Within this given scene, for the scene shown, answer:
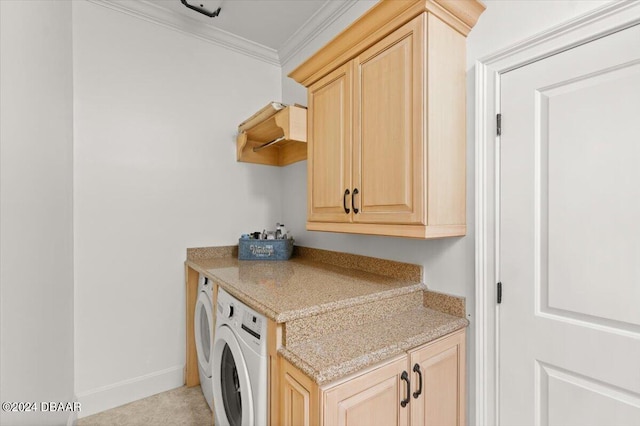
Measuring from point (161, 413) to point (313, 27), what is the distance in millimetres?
2985

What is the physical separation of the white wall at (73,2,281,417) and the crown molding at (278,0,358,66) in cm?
45

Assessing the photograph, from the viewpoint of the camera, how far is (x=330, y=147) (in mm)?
1727

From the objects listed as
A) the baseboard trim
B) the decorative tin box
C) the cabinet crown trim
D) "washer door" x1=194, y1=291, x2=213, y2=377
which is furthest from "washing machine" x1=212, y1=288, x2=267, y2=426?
the cabinet crown trim

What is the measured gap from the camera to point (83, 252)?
199 cm

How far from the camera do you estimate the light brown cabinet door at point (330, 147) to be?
5.29ft

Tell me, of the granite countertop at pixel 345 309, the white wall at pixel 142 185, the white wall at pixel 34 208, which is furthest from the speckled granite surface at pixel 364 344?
the white wall at pixel 142 185

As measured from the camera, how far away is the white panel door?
1.02 metres

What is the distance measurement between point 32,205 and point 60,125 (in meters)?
0.74

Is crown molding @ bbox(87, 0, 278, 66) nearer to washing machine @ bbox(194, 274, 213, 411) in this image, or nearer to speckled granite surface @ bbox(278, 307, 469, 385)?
washing machine @ bbox(194, 274, 213, 411)

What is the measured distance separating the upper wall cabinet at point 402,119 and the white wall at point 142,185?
1.27 meters

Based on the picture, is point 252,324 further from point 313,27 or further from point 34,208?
point 313,27

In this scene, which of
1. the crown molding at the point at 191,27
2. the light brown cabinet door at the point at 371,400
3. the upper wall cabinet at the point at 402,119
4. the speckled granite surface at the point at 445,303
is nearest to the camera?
the light brown cabinet door at the point at 371,400

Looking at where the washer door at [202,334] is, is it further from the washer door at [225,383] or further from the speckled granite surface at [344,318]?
the speckled granite surface at [344,318]

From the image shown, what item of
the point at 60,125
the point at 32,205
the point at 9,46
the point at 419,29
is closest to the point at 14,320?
the point at 32,205
